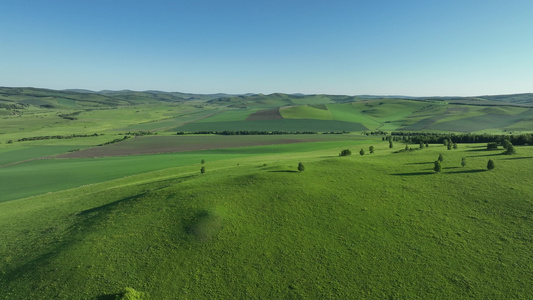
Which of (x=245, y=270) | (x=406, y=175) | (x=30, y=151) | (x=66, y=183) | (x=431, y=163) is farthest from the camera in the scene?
(x=30, y=151)

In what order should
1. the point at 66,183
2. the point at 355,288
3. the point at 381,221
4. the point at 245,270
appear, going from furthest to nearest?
the point at 66,183
the point at 381,221
the point at 245,270
the point at 355,288

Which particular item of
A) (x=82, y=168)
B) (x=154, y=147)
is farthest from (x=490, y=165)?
(x=154, y=147)

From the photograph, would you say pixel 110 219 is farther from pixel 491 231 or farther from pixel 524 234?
pixel 524 234

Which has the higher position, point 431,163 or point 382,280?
point 431,163

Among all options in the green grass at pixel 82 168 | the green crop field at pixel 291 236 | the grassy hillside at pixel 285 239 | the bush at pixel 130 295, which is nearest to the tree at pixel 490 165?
the grassy hillside at pixel 285 239

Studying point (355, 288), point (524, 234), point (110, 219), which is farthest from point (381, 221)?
point (110, 219)

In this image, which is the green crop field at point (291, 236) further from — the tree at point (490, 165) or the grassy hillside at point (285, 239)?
the tree at point (490, 165)

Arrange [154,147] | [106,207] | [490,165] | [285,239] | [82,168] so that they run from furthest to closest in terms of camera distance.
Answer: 1. [154,147]
2. [82,168]
3. [490,165]
4. [106,207]
5. [285,239]

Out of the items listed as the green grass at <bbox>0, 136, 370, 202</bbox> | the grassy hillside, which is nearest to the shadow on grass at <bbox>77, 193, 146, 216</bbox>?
the grassy hillside

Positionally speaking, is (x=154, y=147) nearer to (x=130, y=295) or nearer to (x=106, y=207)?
(x=106, y=207)
